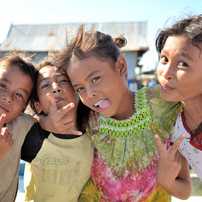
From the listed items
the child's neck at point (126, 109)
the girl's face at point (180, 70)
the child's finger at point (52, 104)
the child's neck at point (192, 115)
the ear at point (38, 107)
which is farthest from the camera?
the ear at point (38, 107)

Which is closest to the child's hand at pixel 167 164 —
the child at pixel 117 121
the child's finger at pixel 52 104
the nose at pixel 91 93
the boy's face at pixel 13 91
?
the child at pixel 117 121

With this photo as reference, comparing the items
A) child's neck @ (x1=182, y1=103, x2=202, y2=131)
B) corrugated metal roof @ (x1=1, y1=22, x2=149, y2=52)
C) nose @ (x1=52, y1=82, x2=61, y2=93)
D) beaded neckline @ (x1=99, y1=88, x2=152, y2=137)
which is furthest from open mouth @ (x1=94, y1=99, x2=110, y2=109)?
corrugated metal roof @ (x1=1, y1=22, x2=149, y2=52)

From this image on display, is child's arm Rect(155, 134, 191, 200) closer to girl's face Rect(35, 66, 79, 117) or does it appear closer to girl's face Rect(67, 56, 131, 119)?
girl's face Rect(67, 56, 131, 119)

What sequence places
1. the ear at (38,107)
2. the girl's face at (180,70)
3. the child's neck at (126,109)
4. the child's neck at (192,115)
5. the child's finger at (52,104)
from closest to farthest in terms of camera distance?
the girl's face at (180,70) → the child's neck at (192,115) → the child's finger at (52,104) → the child's neck at (126,109) → the ear at (38,107)

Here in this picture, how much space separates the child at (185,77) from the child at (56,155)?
515mm

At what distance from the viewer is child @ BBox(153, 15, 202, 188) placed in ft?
3.62

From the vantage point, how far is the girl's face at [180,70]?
1.09 meters

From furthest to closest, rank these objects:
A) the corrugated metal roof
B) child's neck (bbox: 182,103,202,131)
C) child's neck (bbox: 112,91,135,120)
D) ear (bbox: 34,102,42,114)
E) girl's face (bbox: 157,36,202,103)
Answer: the corrugated metal roof
ear (bbox: 34,102,42,114)
child's neck (bbox: 112,91,135,120)
child's neck (bbox: 182,103,202,131)
girl's face (bbox: 157,36,202,103)

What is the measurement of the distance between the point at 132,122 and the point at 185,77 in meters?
0.47

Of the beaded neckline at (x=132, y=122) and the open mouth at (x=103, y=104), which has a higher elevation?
the open mouth at (x=103, y=104)

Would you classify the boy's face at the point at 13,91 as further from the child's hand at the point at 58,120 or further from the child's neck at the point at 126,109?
the child's neck at the point at 126,109

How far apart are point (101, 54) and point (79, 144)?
569 millimetres

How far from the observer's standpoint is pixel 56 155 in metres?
1.45

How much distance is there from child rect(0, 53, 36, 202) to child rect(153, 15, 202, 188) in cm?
81
